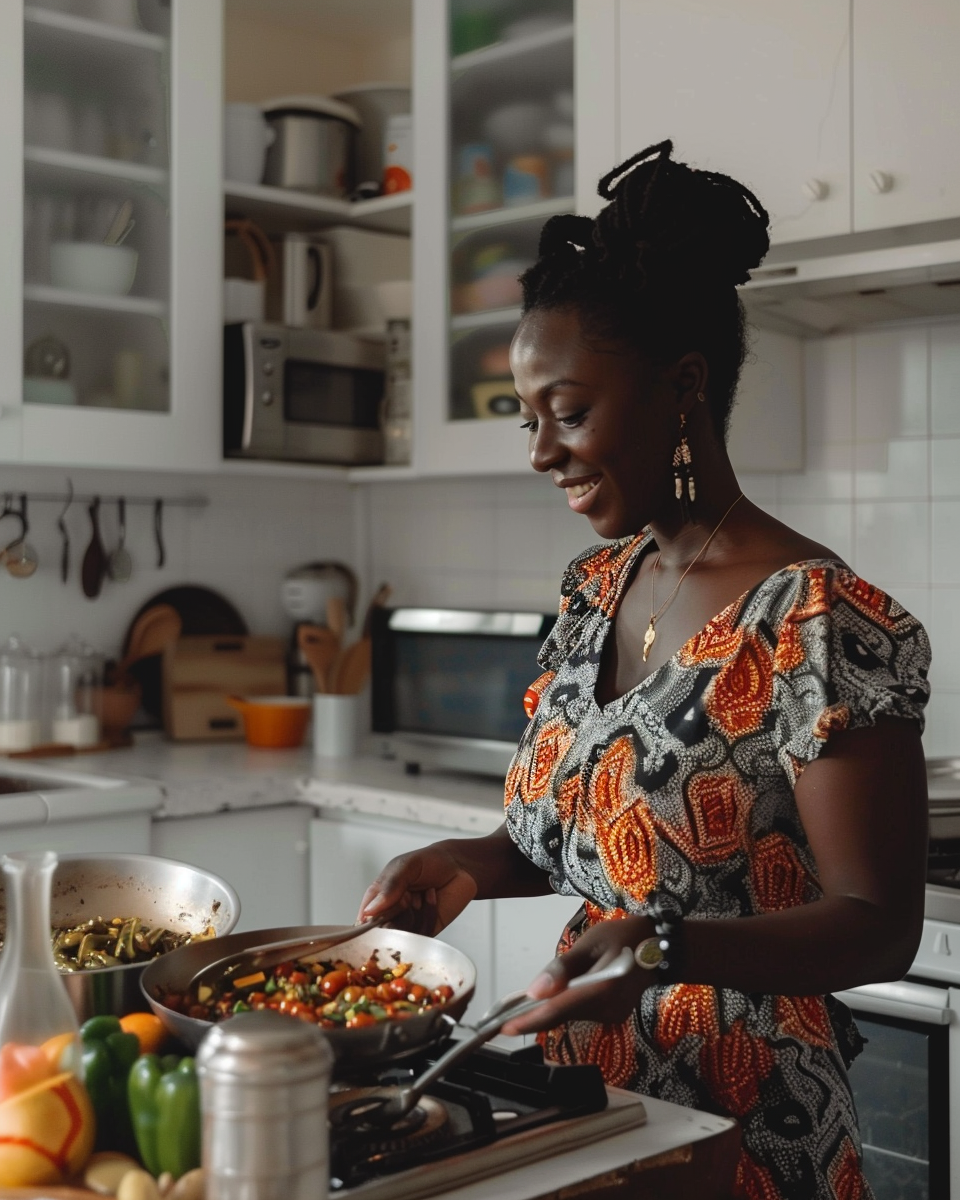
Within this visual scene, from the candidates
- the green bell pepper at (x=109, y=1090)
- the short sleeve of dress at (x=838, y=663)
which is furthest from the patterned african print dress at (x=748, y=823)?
the green bell pepper at (x=109, y=1090)

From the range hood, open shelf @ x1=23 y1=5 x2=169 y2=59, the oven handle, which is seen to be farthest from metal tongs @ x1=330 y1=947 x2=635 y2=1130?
open shelf @ x1=23 y1=5 x2=169 y2=59

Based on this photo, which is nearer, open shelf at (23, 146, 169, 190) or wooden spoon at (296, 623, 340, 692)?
open shelf at (23, 146, 169, 190)

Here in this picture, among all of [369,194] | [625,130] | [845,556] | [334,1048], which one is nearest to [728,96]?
[625,130]

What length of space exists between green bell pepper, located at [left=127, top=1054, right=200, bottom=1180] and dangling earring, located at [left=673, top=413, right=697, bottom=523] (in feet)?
2.22

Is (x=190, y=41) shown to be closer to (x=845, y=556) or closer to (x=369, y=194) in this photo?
(x=369, y=194)

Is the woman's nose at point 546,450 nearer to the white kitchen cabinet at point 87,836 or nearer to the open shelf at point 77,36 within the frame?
the white kitchen cabinet at point 87,836

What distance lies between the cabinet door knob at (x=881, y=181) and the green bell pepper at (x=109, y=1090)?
1603mm

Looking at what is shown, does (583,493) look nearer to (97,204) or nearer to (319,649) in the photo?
(97,204)

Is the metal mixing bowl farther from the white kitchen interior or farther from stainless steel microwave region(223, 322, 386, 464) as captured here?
stainless steel microwave region(223, 322, 386, 464)

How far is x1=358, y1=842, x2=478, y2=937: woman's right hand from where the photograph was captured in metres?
1.22

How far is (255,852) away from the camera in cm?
257

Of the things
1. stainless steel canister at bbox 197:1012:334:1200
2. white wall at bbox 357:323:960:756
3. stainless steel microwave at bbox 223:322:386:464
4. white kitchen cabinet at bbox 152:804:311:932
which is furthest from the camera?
stainless steel microwave at bbox 223:322:386:464

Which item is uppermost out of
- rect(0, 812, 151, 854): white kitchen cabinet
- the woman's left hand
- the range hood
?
the range hood

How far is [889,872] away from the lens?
108 cm
